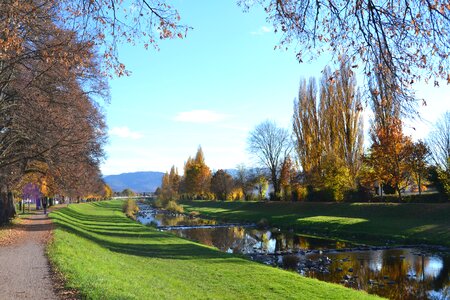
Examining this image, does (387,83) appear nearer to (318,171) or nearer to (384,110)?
(384,110)

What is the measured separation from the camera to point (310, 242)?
28.8 m

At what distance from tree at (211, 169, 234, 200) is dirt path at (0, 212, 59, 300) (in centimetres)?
6555

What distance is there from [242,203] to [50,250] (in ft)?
167

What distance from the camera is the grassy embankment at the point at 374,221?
2702cm

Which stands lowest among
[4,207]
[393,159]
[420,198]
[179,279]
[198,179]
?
[179,279]

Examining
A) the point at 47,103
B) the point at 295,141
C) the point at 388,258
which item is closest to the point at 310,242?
the point at 388,258

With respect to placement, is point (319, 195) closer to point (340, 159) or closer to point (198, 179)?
point (340, 159)

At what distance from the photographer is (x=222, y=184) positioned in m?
85.8

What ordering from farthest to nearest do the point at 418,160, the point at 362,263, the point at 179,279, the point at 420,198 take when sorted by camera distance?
1. the point at 418,160
2. the point at 420,198
3. the point at 362,263
4. the point at 179,279

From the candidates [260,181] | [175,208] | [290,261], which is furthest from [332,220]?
[260,181]

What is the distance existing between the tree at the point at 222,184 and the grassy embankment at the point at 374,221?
→ 3616 cm

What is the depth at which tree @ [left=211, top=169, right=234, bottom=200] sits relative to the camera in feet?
280

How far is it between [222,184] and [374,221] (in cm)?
5396

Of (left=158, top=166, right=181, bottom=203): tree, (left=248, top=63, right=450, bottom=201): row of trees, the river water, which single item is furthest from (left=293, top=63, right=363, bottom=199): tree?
(left=158, top=166, right=181, bottom=203): tree
